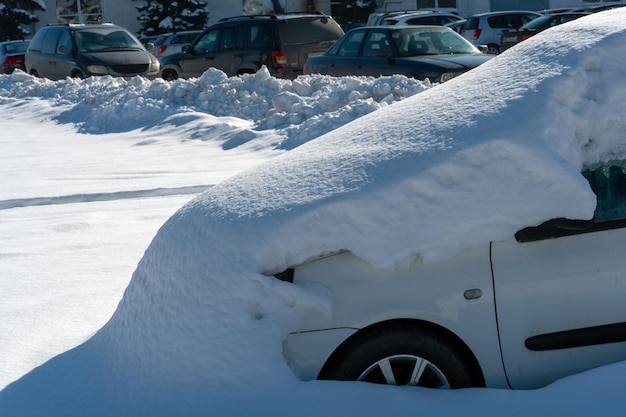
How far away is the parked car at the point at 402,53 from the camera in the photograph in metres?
13.5

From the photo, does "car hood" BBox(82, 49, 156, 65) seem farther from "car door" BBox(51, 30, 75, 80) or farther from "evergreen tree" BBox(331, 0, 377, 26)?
"evergreen tree" BBox(331, 0, 377, 26)

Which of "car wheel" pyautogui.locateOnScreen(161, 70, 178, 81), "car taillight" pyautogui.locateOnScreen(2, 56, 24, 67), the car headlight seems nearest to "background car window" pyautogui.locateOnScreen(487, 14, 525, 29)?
"car wheel" pyautogui.locateOnScreen(161, 70, 178, 81)

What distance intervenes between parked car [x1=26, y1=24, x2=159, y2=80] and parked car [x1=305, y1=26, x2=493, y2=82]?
6958 millimetres

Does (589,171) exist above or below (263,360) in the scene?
above

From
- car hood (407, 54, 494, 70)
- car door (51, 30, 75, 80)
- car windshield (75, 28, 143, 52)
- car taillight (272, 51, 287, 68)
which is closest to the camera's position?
car hood (407, 54, 494, 70)

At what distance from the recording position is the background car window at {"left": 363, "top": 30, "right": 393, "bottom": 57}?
14281 millimetres

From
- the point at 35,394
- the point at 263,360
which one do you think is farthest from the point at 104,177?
the point at 263,360

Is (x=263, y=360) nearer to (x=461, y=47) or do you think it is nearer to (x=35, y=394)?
(x=35, y=394)

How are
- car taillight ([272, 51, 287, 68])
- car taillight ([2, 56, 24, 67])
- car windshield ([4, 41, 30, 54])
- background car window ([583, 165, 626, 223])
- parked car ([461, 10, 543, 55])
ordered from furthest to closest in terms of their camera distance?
car windshield ([4, 41, 30, 54]), car taillight ([2, 56, 24, 67]), parked car ([461, 10, 543, 55]), car taillight ([272, 51, 287, 68]), background car window ([583, 165, 626, 223])

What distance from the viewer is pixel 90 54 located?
2078 centimetres

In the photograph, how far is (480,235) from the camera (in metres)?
3.56

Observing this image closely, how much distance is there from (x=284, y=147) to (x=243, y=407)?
7.70 meters

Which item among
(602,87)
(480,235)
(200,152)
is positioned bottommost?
(200,152)

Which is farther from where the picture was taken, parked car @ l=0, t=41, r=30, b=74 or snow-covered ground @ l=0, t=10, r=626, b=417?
parked car @ l=0, t=41, r=30, b=74
